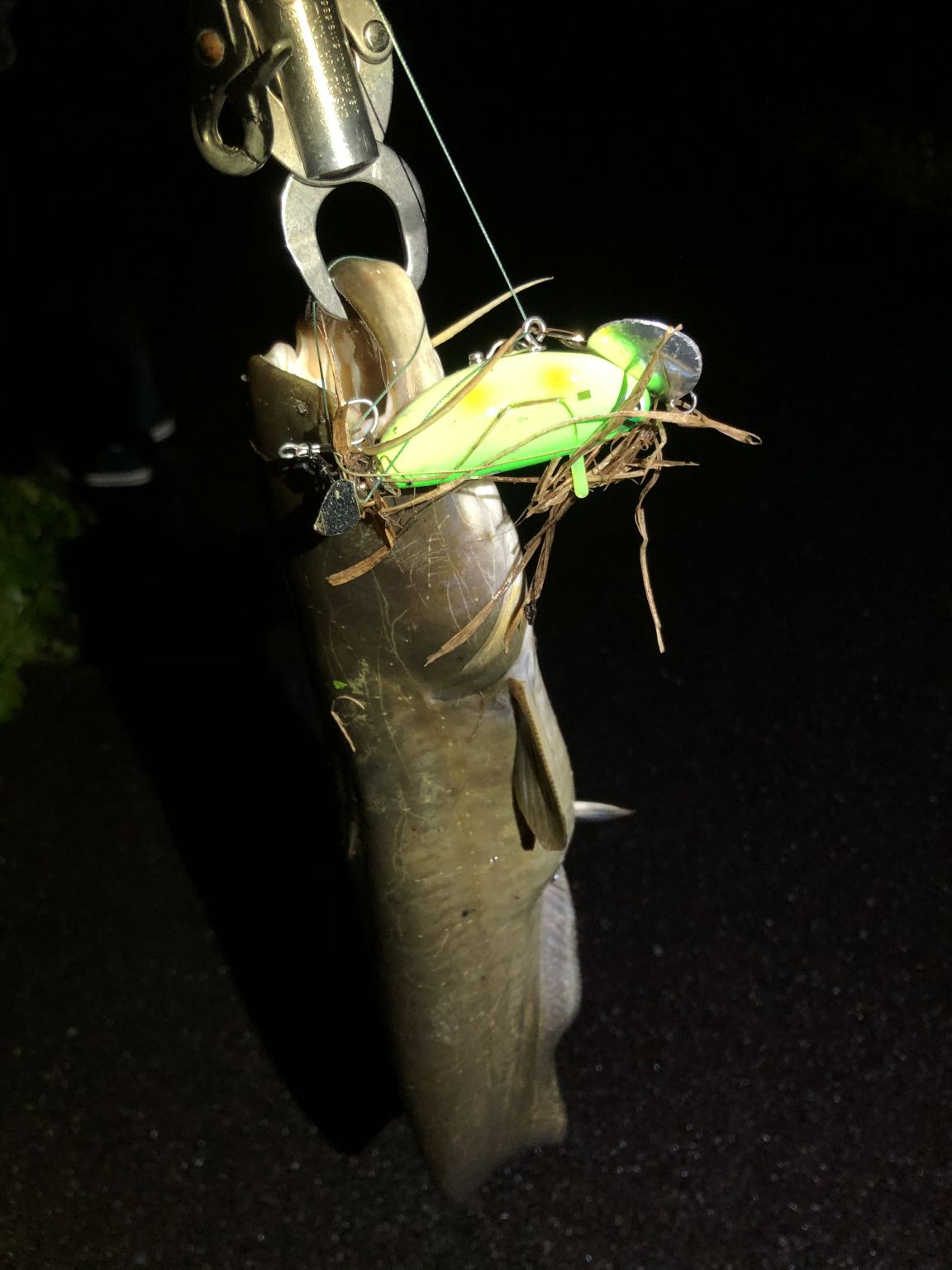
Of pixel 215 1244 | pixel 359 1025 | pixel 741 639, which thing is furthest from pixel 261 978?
pixel 741 639

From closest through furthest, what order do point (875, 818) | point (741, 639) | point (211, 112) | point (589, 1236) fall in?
point (211, 112)
point (589, 1236)
point (875, 818)
point (741, 639)

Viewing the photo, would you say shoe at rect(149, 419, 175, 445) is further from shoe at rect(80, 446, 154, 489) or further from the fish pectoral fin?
→ the fish pectoral fin

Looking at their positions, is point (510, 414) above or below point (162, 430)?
above

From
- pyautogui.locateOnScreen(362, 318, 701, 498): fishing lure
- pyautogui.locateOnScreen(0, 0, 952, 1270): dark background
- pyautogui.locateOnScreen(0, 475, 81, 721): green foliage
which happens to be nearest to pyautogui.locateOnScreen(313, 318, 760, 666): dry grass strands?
pyautogui.locateOnScreen(362, 318, 701, 498): fishing lure

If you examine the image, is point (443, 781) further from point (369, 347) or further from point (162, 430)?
point (162, 430)

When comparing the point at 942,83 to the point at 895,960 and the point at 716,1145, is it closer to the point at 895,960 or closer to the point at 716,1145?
the point at 895,960

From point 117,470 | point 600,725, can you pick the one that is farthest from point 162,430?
point 600,725
